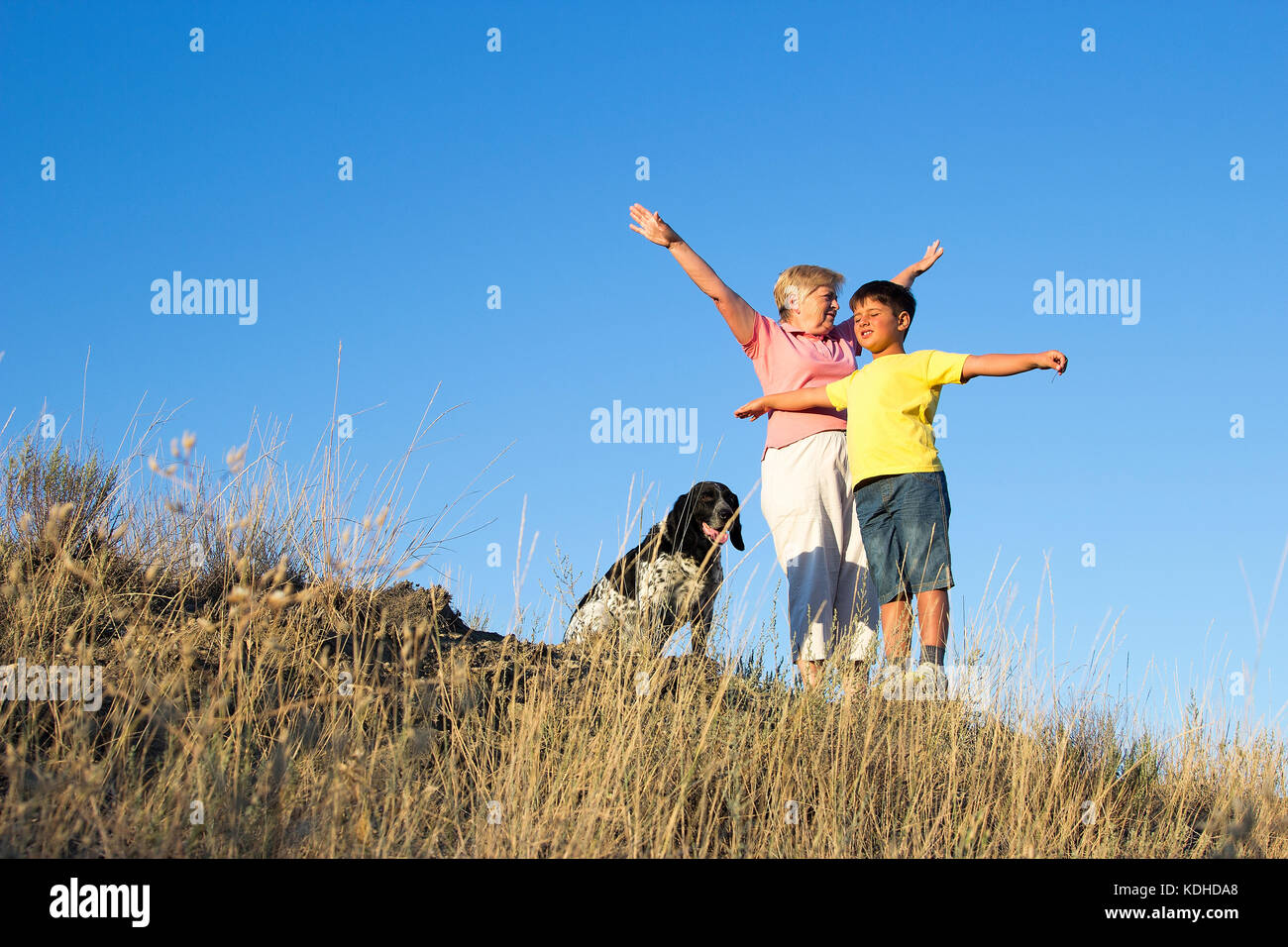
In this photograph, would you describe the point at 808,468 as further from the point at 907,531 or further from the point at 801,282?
the point at 801,282

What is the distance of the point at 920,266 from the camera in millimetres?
6074

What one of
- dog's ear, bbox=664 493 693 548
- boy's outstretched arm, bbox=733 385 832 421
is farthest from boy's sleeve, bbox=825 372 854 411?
dog's ear, bbox=664 493 693 548

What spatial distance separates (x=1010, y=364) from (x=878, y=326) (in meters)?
0.78

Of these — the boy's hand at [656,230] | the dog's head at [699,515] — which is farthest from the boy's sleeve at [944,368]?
the dog's head at [699,515]

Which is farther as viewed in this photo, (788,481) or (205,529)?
(205,529)

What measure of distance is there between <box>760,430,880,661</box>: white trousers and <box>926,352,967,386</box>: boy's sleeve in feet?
2.49

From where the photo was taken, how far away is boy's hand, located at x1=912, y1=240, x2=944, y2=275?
6.05 metres

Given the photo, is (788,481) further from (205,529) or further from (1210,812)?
(205,529)

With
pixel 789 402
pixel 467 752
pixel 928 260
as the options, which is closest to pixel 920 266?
pixel 928 260

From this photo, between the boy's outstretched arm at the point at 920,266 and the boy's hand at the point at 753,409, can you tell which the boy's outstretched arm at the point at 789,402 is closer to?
the boy's hand at the point at 753,409

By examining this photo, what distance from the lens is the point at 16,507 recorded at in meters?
6.17
